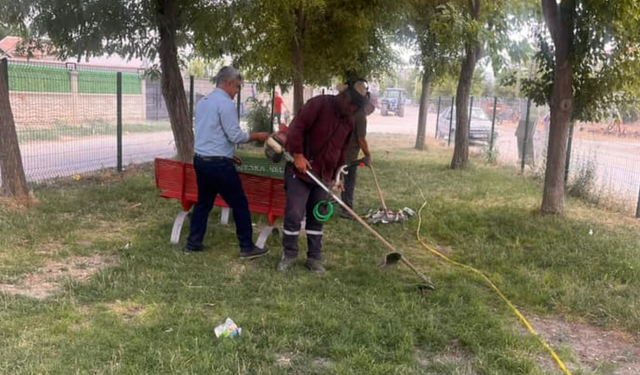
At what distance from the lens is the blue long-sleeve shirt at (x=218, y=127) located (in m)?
4.78

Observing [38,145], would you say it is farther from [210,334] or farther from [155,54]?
[210,334]

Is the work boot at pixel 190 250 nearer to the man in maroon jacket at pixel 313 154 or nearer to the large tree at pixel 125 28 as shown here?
the man in maroon jacket at pixel 313 154

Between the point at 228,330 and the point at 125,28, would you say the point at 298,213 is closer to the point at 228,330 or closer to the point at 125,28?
the point at 228,330

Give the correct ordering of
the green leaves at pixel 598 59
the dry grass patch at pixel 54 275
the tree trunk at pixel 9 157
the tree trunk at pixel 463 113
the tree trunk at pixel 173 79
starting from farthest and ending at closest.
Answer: the tree trunk at pixel 463 113, the tree trunk at pixel 173 79, the tree trunk at pixel 9 157, the green leaves at pixel 598 59, the dry grass patch at pixel 54 275

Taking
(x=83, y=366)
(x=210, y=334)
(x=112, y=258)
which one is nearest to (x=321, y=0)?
(x=112, y=258)

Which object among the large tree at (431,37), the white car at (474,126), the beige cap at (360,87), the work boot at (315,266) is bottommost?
the work boot at (315,266)

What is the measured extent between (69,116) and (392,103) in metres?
48.1

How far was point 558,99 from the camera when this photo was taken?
6629 millimetres

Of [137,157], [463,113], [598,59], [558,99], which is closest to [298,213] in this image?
[558,99]

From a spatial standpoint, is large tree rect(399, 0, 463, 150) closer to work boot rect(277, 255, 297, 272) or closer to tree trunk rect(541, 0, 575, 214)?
tree trunk rect(541, 0, 575, 214)

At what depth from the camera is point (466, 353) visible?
349 cm

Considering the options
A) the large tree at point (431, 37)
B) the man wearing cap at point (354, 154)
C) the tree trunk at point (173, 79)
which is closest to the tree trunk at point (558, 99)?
the large tree at point (431, 37)

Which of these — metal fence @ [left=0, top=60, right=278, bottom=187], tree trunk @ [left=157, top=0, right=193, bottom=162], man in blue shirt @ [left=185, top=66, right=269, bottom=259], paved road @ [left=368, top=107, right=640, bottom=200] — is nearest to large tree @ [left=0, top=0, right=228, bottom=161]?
tree trunk @ [left=157, top=0, right=193, bottom=162]

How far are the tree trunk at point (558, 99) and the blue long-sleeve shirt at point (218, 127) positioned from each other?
399 cm
